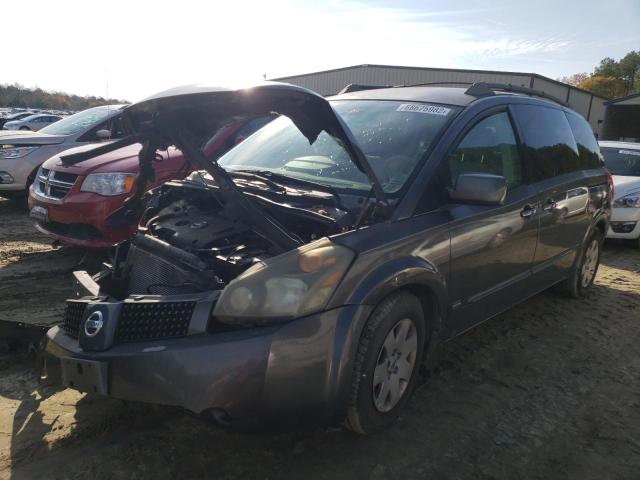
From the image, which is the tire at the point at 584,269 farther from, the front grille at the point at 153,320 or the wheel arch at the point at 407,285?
the front grille at the point at 153,320

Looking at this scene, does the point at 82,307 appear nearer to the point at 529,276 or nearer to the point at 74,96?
the point at 529,276

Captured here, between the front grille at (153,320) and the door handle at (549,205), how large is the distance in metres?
2.83

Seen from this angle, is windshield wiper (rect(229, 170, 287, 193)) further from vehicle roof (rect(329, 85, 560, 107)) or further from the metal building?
the metal building

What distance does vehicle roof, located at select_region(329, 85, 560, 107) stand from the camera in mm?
3424

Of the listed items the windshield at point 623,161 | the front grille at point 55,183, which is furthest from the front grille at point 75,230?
the windshield at point 623,161

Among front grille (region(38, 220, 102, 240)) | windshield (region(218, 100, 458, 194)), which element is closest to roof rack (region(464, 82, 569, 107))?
windshield (region(218, 100, 458, 194))

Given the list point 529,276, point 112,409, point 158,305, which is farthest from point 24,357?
point 529,276

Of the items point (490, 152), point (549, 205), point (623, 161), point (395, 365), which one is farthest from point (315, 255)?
point (623, 161)

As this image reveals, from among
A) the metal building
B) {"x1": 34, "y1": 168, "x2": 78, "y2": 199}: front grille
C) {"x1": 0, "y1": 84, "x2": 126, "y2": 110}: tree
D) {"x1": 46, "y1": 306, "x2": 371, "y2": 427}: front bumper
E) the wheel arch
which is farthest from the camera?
{"x1": 0, "y1": 84, "x2": 126, "y2": 110}: tree

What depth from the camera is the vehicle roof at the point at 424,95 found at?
11.2ft

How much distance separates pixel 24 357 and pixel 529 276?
3.56m

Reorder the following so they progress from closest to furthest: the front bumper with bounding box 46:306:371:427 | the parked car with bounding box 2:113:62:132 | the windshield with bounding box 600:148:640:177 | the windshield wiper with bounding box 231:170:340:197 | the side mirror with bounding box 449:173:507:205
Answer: the front bumper with bounding box 46:306:371:427, the side mirror with bounding box 449:173:507:205, the windshield wiper with bounding box 231:170:340:197, the windshield with bounding box 600:148:640:177, the parked car with bounding box 2:113:62:132

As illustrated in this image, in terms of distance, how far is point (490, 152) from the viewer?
3.46 m

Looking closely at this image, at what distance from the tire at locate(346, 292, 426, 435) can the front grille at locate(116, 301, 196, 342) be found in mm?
803
